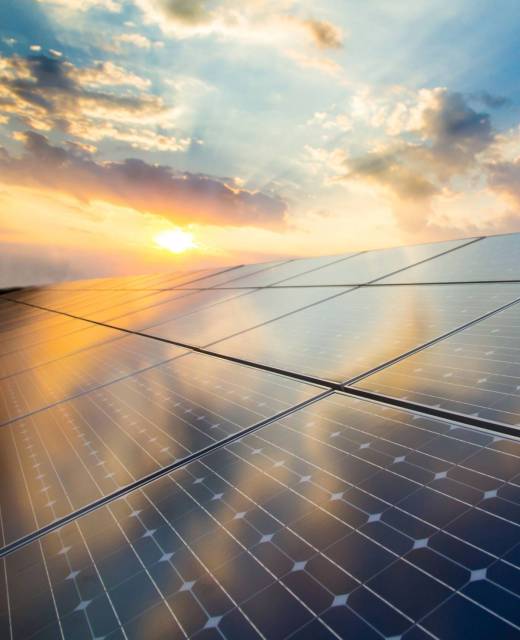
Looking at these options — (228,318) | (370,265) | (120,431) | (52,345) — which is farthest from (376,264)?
(120,431)

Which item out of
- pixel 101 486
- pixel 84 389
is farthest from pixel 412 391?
pixel 84 389

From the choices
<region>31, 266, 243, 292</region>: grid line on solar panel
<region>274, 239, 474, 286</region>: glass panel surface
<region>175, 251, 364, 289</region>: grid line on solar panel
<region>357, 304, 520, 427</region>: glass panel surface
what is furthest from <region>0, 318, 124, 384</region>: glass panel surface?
<region>31, 266, 243, 292</region>: grid line on solar panel

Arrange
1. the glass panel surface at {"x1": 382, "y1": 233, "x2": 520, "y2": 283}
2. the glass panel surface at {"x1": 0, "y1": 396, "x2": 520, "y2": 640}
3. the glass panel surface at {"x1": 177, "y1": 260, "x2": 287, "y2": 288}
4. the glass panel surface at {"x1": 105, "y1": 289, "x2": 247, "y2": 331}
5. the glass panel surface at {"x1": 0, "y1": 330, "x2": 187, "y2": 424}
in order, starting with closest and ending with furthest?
the glass panel surface at {"x1": 0, "y1": 396, "x2": 520, "y2": 640} < the glass panel surface at {"x1": 0, "y1": 330, "x2": 187, "y2": 424} < the glass panel surface at {"x1": 382, "y1": 233, "x2": 520, "y2": 283} < the glass panel surface at {"x1": 105, "y1": 289, "x2": 247, "y2": 331} < the glass panel surface at {"x1": 177, "y1": 260, "x2": 287, "y2": 288}

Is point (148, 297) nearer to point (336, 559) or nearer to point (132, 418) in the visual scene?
point (132, 418)

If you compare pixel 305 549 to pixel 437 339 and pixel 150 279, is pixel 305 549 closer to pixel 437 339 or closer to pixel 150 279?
pixel 437 339

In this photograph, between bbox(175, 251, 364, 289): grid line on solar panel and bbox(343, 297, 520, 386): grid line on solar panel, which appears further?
bbox(175, 251, 364, 289): grid line on solar panel

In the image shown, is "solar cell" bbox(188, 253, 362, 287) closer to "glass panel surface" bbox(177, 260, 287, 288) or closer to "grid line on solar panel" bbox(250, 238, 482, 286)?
"glass panel surface" bbox(177, 260, 287, 288)
